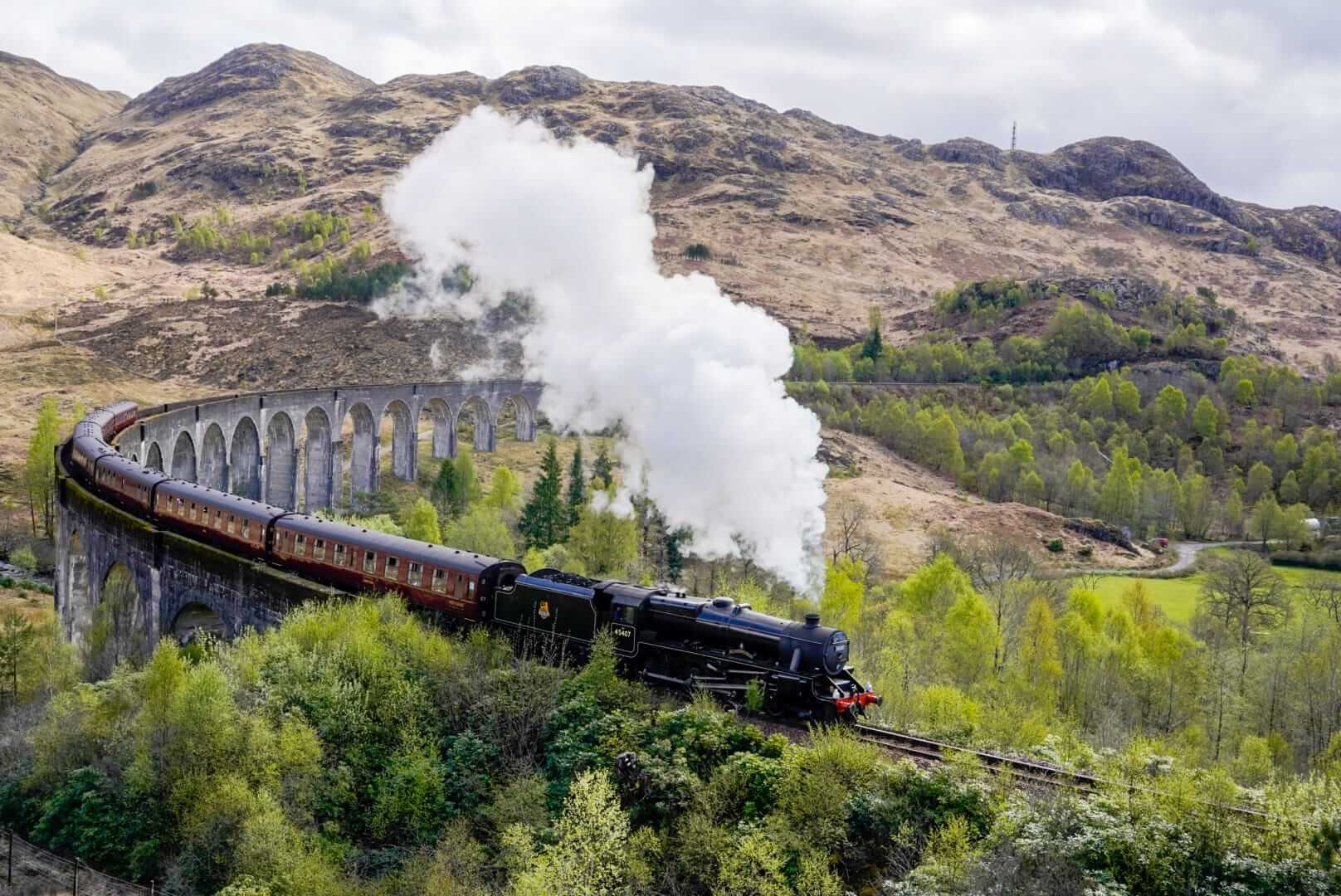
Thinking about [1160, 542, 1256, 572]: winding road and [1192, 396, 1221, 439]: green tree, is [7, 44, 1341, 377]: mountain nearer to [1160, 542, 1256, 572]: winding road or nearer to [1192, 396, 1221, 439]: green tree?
[1192, 396, 1221, 439]: green tree

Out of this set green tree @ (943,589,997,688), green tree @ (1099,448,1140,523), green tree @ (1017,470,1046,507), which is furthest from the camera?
green tree @ (1017,470,1046,507)

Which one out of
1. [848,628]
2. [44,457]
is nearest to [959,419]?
[848,628]

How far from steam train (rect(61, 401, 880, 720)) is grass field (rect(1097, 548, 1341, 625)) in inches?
1487

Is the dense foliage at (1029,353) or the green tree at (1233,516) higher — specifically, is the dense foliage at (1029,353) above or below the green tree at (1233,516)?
above

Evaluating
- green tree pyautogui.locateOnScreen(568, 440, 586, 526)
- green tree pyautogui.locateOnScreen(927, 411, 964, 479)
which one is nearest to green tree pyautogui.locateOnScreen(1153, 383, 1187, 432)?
green tree pyautogui.locateOnScreen(927, 411, 964, 479)

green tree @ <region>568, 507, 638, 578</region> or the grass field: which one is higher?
green tree @ <region>568, 507, 638, 578</region>

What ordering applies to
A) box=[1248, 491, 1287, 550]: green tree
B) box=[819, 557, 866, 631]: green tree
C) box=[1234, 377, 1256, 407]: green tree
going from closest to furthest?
box=[819, 557, 866, 631]: green tree, box=[1248, 491, 1287, 550]: green tree, box=[1234, 377, 1256, 407]: green tree

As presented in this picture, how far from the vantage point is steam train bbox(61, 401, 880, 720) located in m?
19.8

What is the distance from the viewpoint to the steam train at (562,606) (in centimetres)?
1978

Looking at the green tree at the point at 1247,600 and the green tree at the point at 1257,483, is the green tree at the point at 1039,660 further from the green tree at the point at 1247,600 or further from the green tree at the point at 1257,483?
the green tree at the point at 1257,483

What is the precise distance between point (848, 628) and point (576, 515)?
22.1 m

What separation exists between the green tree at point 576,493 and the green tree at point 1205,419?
211 ft

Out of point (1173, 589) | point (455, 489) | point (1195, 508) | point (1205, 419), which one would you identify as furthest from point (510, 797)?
point (1205, 419)

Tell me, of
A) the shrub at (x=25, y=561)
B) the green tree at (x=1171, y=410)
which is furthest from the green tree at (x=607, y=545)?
the green tree at (x=1171, y=410)
